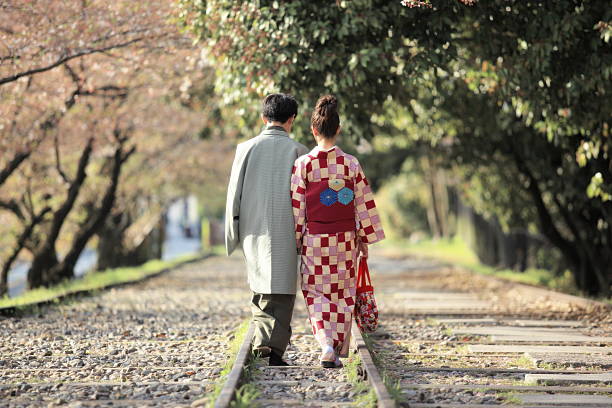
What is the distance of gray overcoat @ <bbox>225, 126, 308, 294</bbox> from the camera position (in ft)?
20.5

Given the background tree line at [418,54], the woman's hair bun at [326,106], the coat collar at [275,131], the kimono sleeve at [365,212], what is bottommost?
the kimono sleeve at [365,212]

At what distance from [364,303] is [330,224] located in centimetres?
71

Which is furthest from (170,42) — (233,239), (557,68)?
(233,239)

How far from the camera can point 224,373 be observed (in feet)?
19.5

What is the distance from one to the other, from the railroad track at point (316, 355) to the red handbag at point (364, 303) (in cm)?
21

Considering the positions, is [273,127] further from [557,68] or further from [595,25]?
[557,68]

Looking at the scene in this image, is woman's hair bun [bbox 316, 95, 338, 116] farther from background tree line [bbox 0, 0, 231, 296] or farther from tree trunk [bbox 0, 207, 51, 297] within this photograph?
tree trunk [bbox 0, 207, 51, 297]

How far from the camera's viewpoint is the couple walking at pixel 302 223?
6164mm

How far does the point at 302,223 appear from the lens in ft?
20.6

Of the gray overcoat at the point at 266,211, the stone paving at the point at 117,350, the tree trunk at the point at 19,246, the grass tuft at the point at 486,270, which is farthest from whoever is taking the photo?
the grass tuft at the point at 486,270

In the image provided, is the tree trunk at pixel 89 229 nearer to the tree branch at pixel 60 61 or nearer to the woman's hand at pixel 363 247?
the tree branch at pixel 60 61

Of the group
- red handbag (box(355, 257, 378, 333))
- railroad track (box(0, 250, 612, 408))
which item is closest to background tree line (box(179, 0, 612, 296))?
railroad track (box(0, 250, 612, 408))

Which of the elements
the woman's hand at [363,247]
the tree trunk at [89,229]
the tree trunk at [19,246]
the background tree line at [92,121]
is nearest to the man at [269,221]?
the woman's hand at [363,247]

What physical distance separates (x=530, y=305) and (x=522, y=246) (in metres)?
9.68
